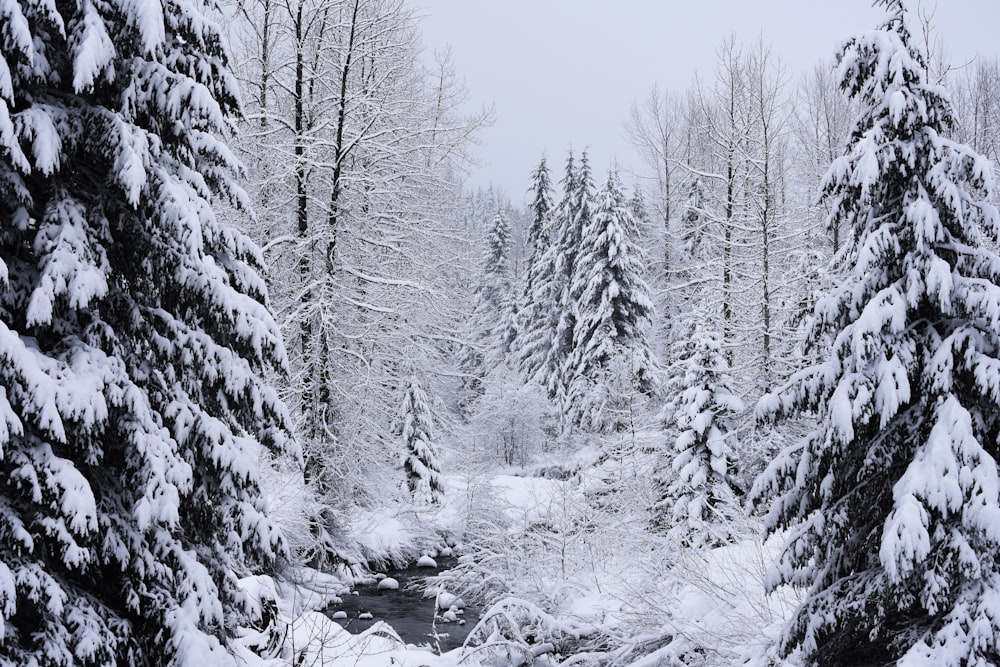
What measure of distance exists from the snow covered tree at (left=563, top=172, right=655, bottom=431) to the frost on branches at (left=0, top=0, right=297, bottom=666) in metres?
23.6

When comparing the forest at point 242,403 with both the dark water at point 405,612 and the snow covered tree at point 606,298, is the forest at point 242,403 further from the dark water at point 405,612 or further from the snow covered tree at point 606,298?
the snow covered tree at point 606,298

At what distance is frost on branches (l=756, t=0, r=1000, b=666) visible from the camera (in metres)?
4.59

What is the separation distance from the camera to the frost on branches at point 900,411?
459 centimetres

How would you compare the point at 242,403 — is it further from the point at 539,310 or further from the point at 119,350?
the point at 539,310

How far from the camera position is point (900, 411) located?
5324mm

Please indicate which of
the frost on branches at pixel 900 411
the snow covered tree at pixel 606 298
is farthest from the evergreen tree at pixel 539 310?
the frost on branches at pixel 900 411

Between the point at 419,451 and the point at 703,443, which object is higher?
the point at 703,443

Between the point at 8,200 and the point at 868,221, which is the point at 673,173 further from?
the point at 8,200

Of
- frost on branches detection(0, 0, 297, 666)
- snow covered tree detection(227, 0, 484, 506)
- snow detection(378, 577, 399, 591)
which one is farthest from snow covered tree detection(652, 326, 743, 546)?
→ frost on branches detection(0, 0, 297, 666)

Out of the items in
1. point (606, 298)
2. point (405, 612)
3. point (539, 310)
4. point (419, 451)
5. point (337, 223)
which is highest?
point (539, 310)

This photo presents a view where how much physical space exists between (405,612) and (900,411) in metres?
10.2

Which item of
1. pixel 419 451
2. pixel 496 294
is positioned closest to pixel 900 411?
pixel 419 451

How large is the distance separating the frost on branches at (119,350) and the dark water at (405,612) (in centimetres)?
625

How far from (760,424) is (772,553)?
4.78 m
